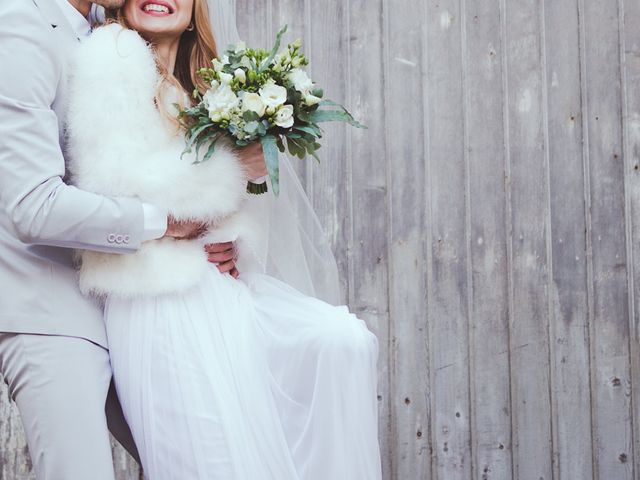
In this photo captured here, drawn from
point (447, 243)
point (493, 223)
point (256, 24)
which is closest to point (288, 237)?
point (447, 243)

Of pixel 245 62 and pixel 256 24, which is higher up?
pixel 256 24

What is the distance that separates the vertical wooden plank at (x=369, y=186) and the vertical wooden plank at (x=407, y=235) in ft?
0.09

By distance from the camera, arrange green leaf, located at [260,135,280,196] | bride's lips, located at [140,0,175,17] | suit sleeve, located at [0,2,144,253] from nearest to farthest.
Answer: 1. suit sleeve, located at [0,2,144,253]
2. green leaf, located at [260,135,280,196]
3. bride's lips, located at [140,0,175,17]

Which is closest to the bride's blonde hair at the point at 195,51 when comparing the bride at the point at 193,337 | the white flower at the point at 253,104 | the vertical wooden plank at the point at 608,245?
the bride at the point at 193,337

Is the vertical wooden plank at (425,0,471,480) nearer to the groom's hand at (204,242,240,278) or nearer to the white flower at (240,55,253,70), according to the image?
the groom's hand at (204,242,240,278)

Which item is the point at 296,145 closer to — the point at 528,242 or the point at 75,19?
the point at 75,19

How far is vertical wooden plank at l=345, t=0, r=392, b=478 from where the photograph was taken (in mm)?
3035

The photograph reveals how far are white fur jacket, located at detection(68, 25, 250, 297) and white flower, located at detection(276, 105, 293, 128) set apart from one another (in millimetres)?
167

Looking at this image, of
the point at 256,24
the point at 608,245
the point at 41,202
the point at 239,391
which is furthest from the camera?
the point at 256,24

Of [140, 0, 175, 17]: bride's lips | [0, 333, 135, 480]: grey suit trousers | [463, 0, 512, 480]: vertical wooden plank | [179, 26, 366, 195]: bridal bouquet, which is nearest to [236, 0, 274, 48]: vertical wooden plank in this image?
[463, 0, 512, 480]: vertical wooden plank

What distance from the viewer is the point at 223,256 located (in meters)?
2.07

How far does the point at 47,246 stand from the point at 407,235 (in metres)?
1.49

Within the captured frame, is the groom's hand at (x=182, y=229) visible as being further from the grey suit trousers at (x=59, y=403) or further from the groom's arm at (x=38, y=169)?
the grey suit trousers at (x=59, y=403)

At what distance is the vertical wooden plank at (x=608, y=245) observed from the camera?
2.95m
